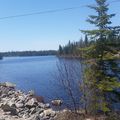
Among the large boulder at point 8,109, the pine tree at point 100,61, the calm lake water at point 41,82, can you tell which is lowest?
the calm lake water at point 41,82

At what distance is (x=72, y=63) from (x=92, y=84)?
1.64m

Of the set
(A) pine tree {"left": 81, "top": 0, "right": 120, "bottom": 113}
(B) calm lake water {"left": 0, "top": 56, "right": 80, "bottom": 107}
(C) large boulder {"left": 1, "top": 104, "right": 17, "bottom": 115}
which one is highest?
(A) pine tree {"left": 81, "top": 0, "right": 120, "bottom": 113}

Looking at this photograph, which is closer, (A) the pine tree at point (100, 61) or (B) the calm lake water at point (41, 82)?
(A) the pine tree at point (100, 61)

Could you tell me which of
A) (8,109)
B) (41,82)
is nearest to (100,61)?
(8,109)

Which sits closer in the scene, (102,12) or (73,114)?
(73,114)

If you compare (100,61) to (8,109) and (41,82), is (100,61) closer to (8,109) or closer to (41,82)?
(8,109)

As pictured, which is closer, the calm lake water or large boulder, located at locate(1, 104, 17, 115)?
large boulder, located at locate(1, 104, 17, 115)

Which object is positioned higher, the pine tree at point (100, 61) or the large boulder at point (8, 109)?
the pine tree at point (100, 61)

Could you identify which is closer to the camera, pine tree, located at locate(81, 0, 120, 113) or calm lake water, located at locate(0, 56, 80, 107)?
pine tree, located at locate(81, 0, 120, 113)

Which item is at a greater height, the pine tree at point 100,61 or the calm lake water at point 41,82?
the pine tree at point 100,61

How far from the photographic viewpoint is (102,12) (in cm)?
2036

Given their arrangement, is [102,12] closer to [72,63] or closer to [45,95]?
[72,63]

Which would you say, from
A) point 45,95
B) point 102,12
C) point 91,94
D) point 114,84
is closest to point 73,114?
point 91,94

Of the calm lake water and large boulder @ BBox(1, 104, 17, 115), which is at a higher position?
large boulder @ BBox(1, 104, 17, 115)
